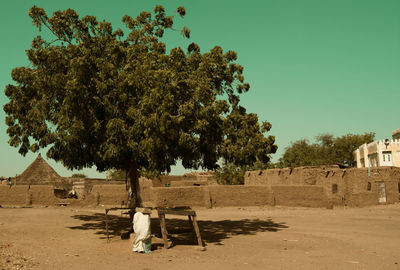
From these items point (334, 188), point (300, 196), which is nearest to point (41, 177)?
point (300, 196)

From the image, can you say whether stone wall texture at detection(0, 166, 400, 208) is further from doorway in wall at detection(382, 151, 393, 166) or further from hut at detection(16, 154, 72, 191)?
doorway in wall at detection(382, 151, 393, 166)

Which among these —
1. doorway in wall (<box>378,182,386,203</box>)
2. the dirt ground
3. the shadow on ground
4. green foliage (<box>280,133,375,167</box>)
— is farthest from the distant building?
the shadow on ground

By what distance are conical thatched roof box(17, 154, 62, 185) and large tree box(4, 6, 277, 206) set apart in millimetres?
25036

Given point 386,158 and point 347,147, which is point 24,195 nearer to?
point 386,158

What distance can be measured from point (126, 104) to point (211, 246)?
17.1ft

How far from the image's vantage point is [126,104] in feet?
40.6

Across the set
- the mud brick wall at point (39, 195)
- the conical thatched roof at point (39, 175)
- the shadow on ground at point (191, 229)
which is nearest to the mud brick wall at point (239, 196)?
the shadow on ground at point (191, 229)

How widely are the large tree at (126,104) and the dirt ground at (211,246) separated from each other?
251cm

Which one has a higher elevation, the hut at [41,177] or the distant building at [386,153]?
the distant building at [386,153]

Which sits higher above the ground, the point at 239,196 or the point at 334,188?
the point at 334,188

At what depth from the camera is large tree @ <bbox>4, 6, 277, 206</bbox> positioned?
11266 mm

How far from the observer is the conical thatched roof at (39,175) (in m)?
36.4

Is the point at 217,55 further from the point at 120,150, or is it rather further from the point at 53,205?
the point at 53,205

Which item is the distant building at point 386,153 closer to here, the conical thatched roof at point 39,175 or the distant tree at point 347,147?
the distant tree at point 347,147
